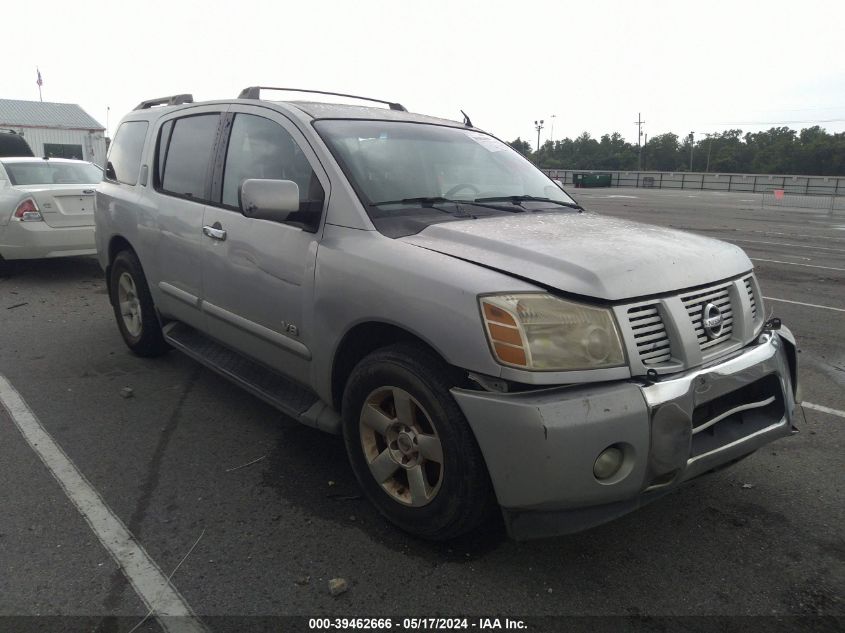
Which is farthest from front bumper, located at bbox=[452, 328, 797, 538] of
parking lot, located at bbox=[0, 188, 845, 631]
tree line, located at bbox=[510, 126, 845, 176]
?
tree line, located at bbox=[510, 126, 845, 176]

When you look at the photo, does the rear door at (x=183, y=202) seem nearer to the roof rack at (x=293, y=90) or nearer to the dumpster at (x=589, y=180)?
the roof rack at (x=293, y=90)

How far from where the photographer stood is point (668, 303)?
7.93 feet

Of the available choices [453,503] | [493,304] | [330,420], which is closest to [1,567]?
[330,420]

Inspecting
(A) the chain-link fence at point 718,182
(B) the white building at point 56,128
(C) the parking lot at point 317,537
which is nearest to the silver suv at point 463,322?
(C) the parking lot at point 317,537

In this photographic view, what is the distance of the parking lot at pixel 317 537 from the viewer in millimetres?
2365

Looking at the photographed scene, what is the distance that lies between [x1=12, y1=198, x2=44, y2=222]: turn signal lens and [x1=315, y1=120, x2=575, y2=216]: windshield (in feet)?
20.1

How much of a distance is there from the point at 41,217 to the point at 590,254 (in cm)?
762

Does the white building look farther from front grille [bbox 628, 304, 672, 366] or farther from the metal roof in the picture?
front grille [bbox 628, 304, 672, 366]

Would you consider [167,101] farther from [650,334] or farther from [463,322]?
[650,334]

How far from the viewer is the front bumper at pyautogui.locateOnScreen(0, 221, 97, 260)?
25.7 feet

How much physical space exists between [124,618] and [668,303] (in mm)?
2255

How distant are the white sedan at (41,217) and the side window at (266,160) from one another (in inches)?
208

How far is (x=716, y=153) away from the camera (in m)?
89.1

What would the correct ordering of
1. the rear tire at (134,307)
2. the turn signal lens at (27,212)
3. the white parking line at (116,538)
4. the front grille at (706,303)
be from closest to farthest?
the white parking line at (116,538) < the front grille at (706,303) < the rear tire at (134,307) < the turn signal lens at (27,212)
